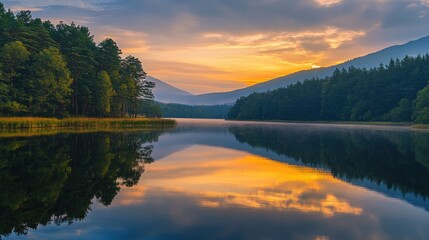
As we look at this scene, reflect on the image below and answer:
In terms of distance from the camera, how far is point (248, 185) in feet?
59.1

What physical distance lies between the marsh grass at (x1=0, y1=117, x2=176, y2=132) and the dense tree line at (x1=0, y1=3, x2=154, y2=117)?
9.62ft

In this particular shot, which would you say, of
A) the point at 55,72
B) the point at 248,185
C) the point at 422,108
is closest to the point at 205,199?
the point at 248,185

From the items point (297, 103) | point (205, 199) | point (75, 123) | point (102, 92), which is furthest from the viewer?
point (297, 103)

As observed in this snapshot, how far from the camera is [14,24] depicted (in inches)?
2685

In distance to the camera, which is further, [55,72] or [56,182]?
[55,72]

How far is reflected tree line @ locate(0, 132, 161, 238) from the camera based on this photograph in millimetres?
11656

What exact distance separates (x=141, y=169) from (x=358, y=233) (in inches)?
545

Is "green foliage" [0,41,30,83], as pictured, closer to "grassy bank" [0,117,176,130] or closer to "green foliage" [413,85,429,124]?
"grassy bank" [0,117,176,130]

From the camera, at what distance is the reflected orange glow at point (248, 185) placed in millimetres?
14086

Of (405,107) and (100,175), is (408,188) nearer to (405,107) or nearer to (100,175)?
(100,175)

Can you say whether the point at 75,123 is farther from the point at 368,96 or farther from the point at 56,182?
the point at 368,96

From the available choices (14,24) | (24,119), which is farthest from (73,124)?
(14,24)

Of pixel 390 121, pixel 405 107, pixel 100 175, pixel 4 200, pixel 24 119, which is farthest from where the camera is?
pixel 390 121

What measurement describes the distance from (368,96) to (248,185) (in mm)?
130493
